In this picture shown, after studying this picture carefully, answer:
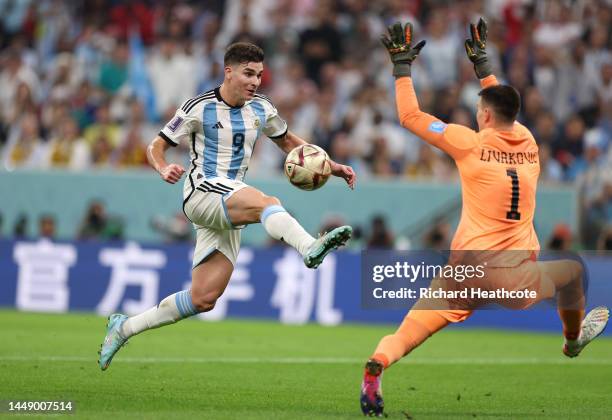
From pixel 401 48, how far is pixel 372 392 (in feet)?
8.34

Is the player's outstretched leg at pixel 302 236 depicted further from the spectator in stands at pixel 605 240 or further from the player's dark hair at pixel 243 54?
the spectator in stands at pixel 605 240

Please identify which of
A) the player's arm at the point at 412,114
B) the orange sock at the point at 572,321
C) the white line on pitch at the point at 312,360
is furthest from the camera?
the white line on pitch at the point at 312,360

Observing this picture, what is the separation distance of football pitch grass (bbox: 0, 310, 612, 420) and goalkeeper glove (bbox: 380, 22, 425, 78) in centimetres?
248

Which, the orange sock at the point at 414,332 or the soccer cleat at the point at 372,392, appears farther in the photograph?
the orange sock at the point at 414,332

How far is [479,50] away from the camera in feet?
30.9

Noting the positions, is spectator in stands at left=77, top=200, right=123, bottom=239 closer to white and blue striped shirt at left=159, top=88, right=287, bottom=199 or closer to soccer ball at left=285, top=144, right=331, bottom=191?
white and blue striped shirt at left=159, top=88, right=287, bottom=199

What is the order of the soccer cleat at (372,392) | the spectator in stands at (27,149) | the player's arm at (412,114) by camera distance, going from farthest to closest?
the spectator in stands at (27,149) < the player's arm at (412,114) < the soccer cleat at (372,392)

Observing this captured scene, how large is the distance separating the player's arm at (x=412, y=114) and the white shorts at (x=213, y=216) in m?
1.46

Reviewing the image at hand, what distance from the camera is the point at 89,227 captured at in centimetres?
1894

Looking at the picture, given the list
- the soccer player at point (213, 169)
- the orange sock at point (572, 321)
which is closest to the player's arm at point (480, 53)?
the soccer player at point (213, 169)

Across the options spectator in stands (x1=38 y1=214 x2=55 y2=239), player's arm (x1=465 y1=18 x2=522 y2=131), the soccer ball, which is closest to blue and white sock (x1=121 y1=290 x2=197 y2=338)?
the soccer ball

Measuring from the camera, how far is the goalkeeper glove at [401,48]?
347 inches

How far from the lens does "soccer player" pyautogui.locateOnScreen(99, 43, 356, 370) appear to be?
941cm

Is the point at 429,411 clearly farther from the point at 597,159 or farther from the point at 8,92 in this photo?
the point at 8,92
